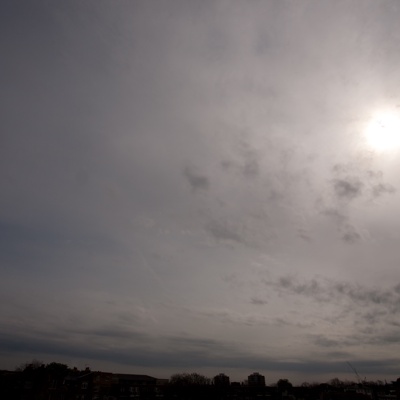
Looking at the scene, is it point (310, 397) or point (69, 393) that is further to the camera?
point (310, 397)

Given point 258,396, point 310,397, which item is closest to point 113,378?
point 258,396

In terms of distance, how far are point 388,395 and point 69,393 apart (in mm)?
102325

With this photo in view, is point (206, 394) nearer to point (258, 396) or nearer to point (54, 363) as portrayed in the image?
point (258, 396)

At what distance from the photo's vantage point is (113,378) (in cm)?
12612

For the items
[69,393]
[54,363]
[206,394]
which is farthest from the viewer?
[54,363]

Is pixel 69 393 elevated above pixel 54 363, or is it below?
below

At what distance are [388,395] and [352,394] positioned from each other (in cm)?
1192

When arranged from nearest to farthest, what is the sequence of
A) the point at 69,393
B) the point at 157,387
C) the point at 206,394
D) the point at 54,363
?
the point at 69,393 < the point at 206,394 < the point at 157,387 < the point at 54,363

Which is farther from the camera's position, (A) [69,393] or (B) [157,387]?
(B) [157,387]

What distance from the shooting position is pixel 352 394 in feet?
407

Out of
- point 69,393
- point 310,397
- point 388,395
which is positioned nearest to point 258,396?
point 310,397

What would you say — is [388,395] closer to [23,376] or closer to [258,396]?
[258,396]

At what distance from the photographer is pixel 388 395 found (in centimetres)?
12381

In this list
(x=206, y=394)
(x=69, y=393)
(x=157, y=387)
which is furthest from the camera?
(x=157, y=387)
